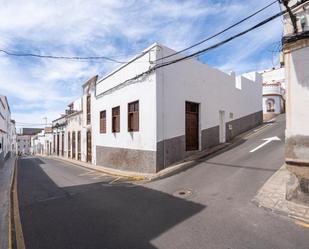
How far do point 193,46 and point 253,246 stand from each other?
6.67 m

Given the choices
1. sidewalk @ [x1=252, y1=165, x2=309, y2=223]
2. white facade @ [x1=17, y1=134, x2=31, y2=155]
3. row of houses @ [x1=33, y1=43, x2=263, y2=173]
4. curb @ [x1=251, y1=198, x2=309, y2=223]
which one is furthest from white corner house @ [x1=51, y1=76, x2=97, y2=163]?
white facade @ [x1=17, y1=134, x2=31, y2=155]

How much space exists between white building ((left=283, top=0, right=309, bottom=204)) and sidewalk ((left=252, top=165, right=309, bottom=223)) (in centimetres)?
28

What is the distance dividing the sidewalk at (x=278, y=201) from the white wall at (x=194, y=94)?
18.1 ft

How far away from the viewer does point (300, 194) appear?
6.26 m

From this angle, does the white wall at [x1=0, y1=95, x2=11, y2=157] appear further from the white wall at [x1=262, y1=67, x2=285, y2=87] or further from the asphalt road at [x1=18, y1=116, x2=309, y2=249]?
the white wall at [x1=262, y1=67, x2=285, y2=87]

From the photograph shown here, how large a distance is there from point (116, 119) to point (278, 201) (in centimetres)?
1150

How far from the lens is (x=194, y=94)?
1426 centimetres

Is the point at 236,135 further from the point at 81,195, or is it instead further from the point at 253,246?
the point at 253,246

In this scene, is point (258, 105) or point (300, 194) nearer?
point (300, 194)

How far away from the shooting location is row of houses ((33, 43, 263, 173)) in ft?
40.5

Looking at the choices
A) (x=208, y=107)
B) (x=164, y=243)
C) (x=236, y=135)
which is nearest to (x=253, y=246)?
(x=164, y=243)

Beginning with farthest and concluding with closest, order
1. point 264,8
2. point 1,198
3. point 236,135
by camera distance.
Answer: point 236,135 → point 1,198 → point 264,8

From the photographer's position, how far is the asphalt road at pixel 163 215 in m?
4.60

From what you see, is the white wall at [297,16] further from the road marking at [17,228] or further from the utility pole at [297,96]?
the road marking at [17,228]
